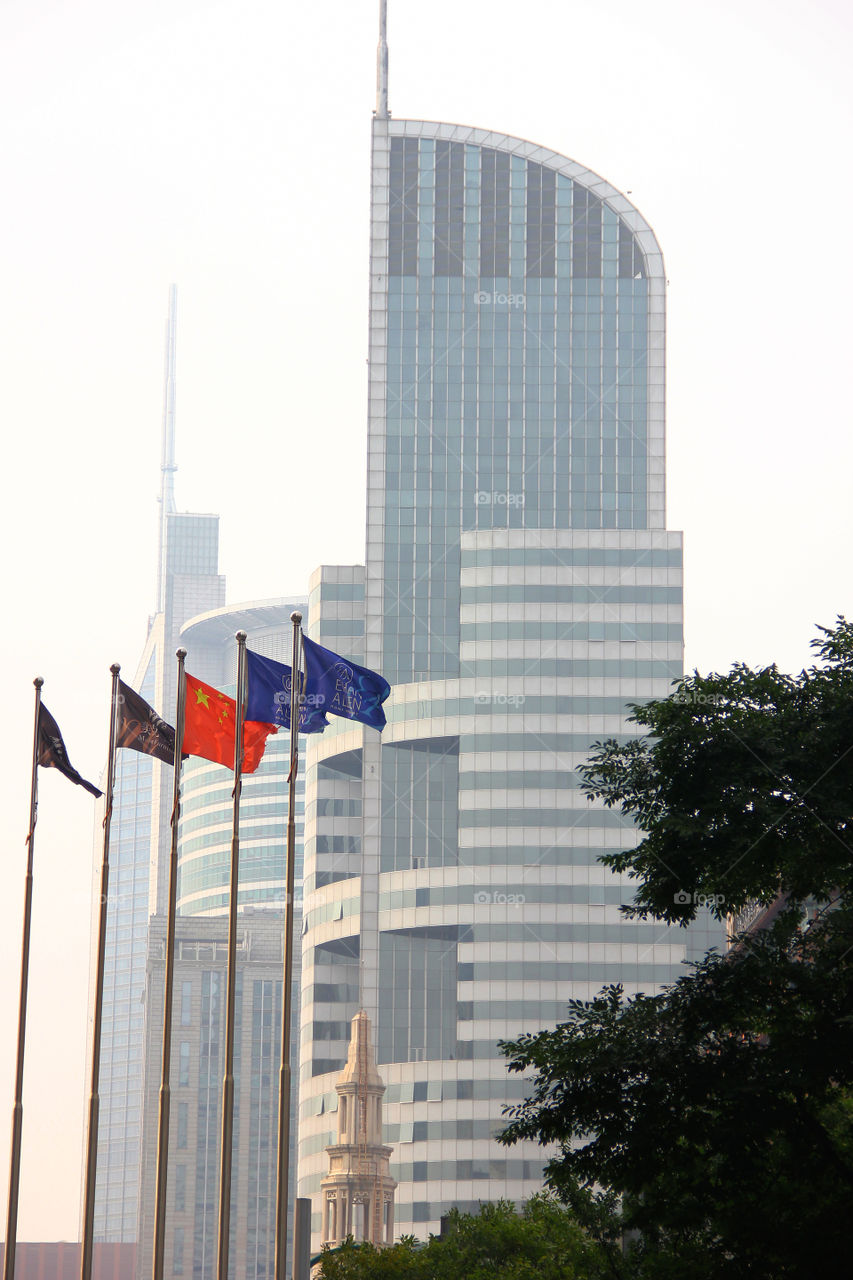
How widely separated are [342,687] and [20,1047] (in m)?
13.6

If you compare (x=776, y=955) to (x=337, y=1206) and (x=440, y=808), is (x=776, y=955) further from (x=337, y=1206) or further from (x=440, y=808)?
(x=440, y=808)

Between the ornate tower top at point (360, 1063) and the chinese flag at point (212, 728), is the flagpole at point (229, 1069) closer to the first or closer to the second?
the chinese flag at point (212, 728)

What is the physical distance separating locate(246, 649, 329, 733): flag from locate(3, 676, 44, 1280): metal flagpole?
5.86 meters

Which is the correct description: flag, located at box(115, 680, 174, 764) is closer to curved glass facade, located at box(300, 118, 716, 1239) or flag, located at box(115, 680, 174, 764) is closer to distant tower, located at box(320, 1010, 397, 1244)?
distant tower, located at box(320, 1010, 397, 1244)

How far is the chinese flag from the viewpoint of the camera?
52031 millimetres

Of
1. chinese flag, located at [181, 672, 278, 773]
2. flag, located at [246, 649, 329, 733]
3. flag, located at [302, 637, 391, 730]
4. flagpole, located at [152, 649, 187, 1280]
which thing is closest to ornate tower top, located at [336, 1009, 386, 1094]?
flagpole, located at [152, 649, 187, 1280]

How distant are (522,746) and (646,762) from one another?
131 meters

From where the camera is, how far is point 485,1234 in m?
67.9

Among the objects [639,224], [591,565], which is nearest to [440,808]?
[591,565]

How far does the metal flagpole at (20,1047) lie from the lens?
46281 millimetres

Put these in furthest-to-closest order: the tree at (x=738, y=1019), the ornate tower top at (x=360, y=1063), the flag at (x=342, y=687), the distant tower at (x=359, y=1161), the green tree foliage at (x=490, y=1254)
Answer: the ornate tower top at (x=360, y=1063)
the distant tower at (x=359, y=1161)
the green tree foliage at (x=490, y=1254)
the flag at (x=342, y=687)
the tree at (x=738, y=1019)

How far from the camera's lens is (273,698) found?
52.5 metres

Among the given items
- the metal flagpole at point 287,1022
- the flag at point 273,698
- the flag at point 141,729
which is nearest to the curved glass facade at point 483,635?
the metal flagpole at point 287,1022

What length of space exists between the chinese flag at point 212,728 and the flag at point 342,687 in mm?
2029
